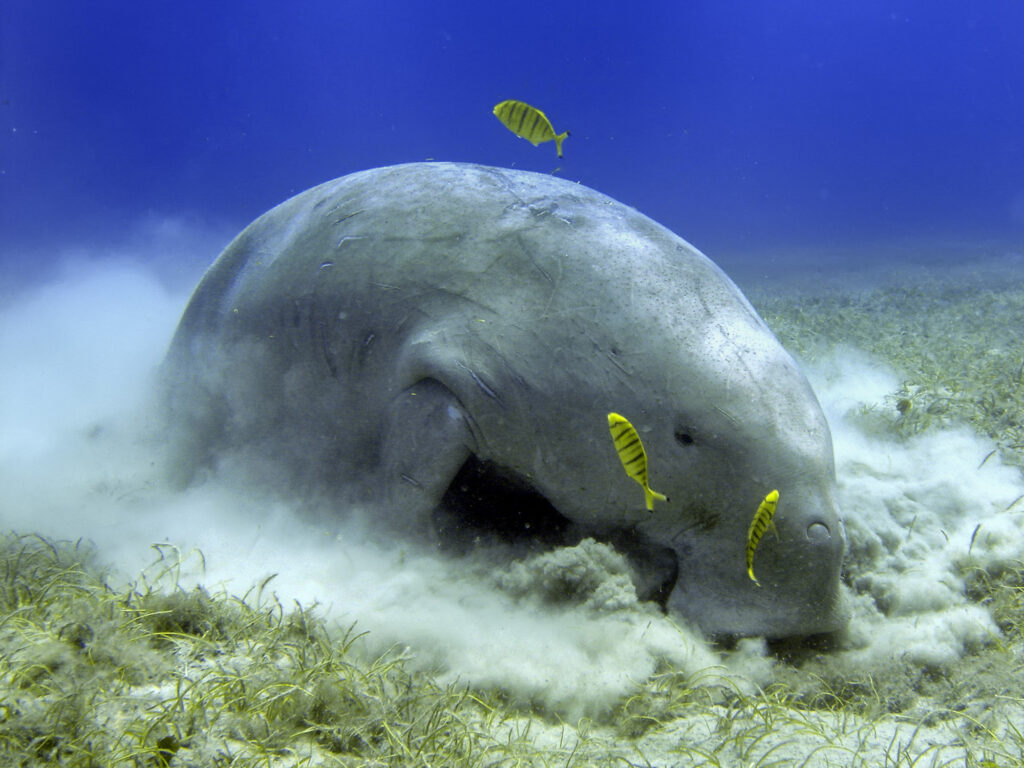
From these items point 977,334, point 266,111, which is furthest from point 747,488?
point 266,111

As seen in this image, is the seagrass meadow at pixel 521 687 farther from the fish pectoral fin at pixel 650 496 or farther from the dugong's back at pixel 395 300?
the dugong's back at pixel 395 300

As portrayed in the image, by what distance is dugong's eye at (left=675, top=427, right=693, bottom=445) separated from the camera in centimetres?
257

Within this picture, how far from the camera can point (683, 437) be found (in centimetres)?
259

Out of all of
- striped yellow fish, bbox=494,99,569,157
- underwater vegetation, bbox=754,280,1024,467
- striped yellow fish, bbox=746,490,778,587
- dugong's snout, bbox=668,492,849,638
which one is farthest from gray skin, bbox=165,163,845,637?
underwater vegetation, bbox=754,280,1024,467

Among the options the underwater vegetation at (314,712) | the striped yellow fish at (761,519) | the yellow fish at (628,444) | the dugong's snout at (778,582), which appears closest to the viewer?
the underwater vegetation at (314,712)

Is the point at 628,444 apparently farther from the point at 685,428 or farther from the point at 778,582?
the point at 778,582

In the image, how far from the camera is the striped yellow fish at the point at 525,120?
14.1ft

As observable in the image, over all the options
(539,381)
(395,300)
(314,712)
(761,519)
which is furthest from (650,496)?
(395,300)

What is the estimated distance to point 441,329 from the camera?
305 centimetres

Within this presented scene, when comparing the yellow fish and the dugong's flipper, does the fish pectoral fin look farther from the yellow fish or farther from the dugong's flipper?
the dugong's flipper

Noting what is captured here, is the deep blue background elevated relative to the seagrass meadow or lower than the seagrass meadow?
elevated

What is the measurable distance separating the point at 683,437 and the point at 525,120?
2834 mm

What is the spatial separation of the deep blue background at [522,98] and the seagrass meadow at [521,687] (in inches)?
3188

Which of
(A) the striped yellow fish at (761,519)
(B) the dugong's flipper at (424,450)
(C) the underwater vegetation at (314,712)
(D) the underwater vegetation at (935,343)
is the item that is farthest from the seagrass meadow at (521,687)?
(D) the underwater vegetation at (935,343)
